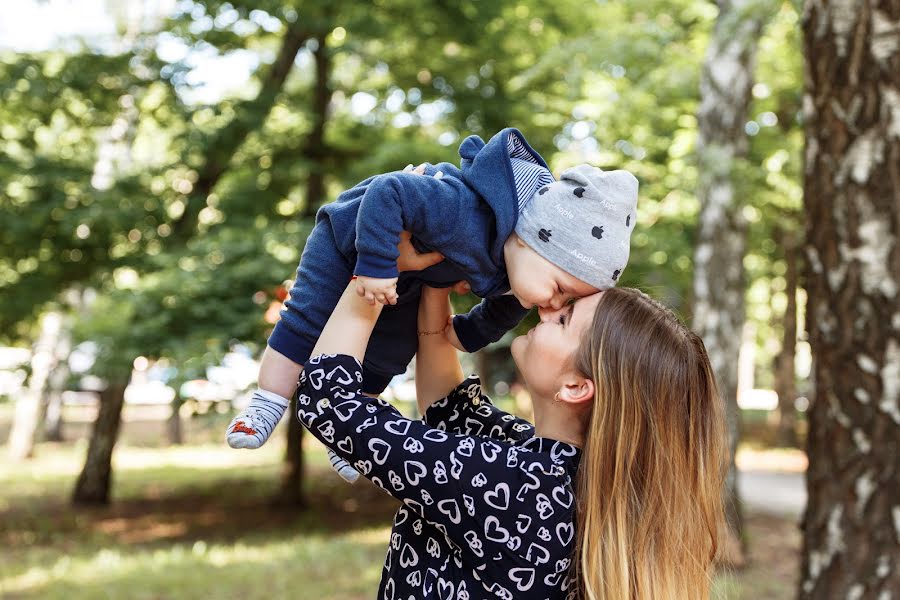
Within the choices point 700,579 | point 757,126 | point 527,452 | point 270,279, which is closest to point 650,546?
point 700,579

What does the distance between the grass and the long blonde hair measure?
11.6 inches

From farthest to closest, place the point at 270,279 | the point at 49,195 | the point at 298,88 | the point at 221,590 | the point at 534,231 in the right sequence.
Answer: the point at 298,88, the point at 49,195, the point at 270,279, the point at 221,590, the point at 534,231

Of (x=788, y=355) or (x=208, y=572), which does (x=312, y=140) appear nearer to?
(x=208, y=572)

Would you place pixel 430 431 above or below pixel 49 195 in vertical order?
above

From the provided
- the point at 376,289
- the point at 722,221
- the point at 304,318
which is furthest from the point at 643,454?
the point at 722,221

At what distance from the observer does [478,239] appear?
185cm

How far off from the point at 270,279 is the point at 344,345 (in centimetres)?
759

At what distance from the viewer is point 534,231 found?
186 centimetres

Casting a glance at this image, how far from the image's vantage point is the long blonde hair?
1.73m

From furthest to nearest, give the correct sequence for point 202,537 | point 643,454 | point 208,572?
point 202,537, point 208,572, point 643,454

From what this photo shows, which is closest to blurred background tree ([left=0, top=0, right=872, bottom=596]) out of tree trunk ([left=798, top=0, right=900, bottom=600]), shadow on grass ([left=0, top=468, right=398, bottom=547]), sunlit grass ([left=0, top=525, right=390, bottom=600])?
sunlit grass ([left=0, top=525, right=390, bottom=600])

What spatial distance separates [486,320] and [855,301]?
1.91 meters

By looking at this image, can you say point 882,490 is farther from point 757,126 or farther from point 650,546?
point 757,126

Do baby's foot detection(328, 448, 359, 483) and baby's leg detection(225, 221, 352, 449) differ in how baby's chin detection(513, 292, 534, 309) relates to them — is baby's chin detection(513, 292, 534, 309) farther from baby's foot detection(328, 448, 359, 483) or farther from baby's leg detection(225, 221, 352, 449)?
baby's foot detection(328, 448, 359, 483)
